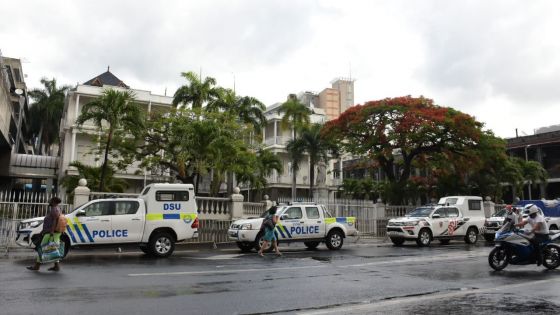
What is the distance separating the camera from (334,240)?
1759cm

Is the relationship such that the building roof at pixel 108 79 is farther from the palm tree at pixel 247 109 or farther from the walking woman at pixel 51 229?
the walking woman at pixel 51 229

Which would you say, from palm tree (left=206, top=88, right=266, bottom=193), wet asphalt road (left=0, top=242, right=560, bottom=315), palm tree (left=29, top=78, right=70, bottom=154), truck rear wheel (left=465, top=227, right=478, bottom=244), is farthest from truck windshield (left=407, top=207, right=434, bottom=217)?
palm tree (left=29, top=78, right=70, bottom=154)

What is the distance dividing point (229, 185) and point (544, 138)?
3051 cm

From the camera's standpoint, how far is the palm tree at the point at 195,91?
98.2 ft

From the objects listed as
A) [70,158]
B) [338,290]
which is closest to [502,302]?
[338,290]

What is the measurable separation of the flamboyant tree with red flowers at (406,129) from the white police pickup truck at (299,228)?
8.51 meters

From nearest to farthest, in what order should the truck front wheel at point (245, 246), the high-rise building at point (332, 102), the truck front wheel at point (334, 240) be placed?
the truck front wheel at point (245, 246)
the truck front wheel at point (334, 240)
the high-rise building at point (332, 102)

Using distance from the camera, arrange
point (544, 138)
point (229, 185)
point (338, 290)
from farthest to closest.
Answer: point (544, 138), point (229, 185), point (338, 290)

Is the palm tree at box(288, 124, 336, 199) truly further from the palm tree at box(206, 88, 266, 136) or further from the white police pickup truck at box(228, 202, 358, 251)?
the white police pickup truck at box(228, 202, 358, 251)

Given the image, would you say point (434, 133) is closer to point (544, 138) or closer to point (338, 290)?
point (338, 290)

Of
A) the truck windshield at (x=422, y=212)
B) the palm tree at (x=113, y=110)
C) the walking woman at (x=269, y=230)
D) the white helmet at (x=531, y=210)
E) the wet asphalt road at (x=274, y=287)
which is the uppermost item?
the palm tree at (x=113, y=110)

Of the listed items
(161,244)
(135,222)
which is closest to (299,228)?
(161,244)

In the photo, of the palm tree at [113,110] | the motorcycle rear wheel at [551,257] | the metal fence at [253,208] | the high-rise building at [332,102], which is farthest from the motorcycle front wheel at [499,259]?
the high-rise building at [332,102]

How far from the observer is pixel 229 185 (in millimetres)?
33625
